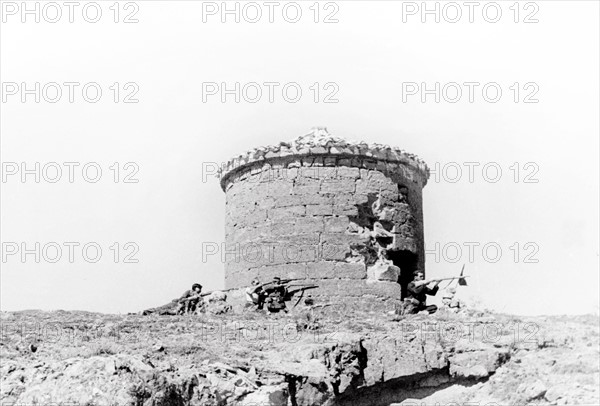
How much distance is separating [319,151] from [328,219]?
118 cm

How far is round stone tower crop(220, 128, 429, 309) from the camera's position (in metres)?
16.7

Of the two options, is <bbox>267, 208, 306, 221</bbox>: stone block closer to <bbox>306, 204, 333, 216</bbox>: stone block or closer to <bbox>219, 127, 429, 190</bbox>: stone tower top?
<bbox>306, 204, 333, 216</bbox>: stone block

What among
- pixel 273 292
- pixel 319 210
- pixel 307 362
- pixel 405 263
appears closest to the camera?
pixel 307 362

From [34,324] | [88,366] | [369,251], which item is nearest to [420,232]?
[369,251]

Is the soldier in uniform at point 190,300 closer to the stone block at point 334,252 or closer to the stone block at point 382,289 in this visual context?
the stone block at point 334,252

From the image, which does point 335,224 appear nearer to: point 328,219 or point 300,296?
point 328,219

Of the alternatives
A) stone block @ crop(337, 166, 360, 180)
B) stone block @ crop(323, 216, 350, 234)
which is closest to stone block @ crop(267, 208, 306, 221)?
stone block @ crop(323, 216, 350, 234)

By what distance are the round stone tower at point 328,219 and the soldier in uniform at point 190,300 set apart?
1.81 feet

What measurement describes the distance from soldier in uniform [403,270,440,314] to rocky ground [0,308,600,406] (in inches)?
58.8

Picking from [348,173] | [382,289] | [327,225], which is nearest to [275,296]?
[327,225]

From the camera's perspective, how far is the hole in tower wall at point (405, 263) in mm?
17328

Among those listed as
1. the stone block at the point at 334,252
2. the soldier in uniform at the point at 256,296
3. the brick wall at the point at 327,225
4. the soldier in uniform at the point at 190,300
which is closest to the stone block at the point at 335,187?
the brick wall at the point at 327,225

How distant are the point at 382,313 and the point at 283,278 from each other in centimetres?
176

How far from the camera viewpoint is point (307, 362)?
1263 cm
